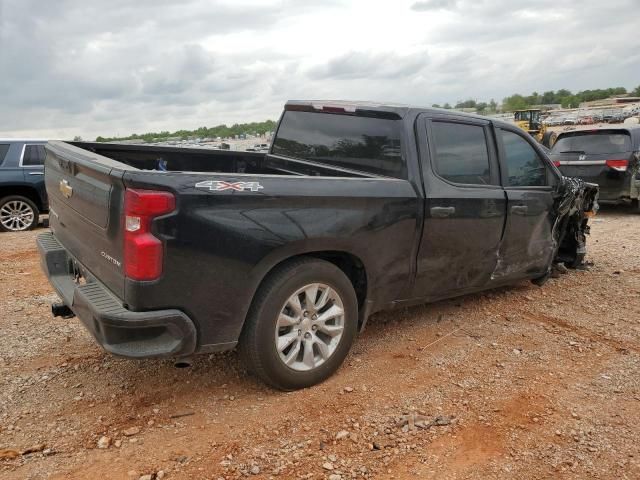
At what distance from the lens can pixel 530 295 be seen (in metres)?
5.43

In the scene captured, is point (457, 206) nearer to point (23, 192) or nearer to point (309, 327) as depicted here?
point (309, 327)

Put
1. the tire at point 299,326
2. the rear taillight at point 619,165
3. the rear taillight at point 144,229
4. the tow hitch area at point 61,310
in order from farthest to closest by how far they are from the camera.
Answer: the rear taillight at point 619,165
the tow hitch area at point 61,310
the tire at point 299,326
the rear taillight at point 144,229

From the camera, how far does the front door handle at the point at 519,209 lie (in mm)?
4585

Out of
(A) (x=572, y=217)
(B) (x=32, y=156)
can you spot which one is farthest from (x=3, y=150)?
(A) (x=572, y=217)

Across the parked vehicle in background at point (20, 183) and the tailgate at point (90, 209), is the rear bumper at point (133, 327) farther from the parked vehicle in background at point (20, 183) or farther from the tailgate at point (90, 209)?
the parked vehicle in background at point (20, 183)

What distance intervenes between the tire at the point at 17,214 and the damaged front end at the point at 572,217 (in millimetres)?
8464

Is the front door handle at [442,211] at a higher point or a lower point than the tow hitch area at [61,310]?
higher

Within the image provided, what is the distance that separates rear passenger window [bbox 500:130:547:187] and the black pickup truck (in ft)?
0.06

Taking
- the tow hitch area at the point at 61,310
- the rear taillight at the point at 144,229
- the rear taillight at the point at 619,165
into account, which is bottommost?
the tow hitch area at the point at 61,310

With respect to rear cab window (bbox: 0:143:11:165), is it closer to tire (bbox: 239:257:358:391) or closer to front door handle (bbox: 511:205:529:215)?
tire (bbox: 239:257:358:391)

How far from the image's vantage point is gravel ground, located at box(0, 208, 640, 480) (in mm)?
2758

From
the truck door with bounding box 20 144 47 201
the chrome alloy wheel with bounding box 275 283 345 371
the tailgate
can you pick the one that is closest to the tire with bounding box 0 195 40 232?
the truck door with bounding box 20 144 47 201

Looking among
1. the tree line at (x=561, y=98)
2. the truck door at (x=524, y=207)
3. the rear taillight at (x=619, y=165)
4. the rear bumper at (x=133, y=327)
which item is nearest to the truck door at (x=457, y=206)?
the truck door at (x=524, y=207)

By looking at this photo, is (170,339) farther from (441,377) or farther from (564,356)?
(564,356)
